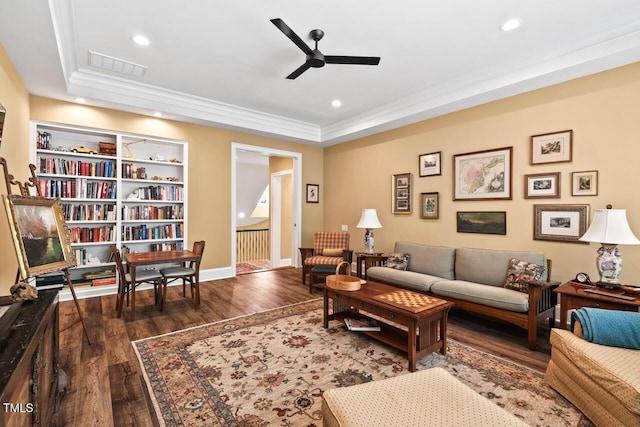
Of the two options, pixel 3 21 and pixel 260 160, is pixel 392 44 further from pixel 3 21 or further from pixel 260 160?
pixel 260 160

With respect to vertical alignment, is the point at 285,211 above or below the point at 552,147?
below

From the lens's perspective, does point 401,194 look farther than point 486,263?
Yes

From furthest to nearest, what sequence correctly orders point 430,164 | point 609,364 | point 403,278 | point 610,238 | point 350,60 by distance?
point 430,164, point 403,278, point 350,60, point 610,238, point 609,364

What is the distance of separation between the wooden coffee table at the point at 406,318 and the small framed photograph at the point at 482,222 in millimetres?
1801

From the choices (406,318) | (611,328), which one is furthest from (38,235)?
(611,328)

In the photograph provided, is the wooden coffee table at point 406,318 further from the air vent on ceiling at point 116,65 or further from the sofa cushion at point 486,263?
the air vent on ceiling at point 116,65

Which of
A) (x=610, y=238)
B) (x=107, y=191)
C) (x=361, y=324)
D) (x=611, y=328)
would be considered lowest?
(x=361, y=324)

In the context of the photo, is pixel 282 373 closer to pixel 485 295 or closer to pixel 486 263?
pixel 485 295

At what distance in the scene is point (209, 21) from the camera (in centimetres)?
273

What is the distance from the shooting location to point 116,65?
355cm

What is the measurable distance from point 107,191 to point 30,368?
3.75 metres

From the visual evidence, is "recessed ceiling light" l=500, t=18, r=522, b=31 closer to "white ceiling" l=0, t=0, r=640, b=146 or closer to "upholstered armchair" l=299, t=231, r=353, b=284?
"white ceiling" l=0, t=0, r=640, b=146

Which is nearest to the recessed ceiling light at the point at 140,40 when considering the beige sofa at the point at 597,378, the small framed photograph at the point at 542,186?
the beige sofa at the point at 597,378

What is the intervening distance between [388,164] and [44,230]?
4.63m
